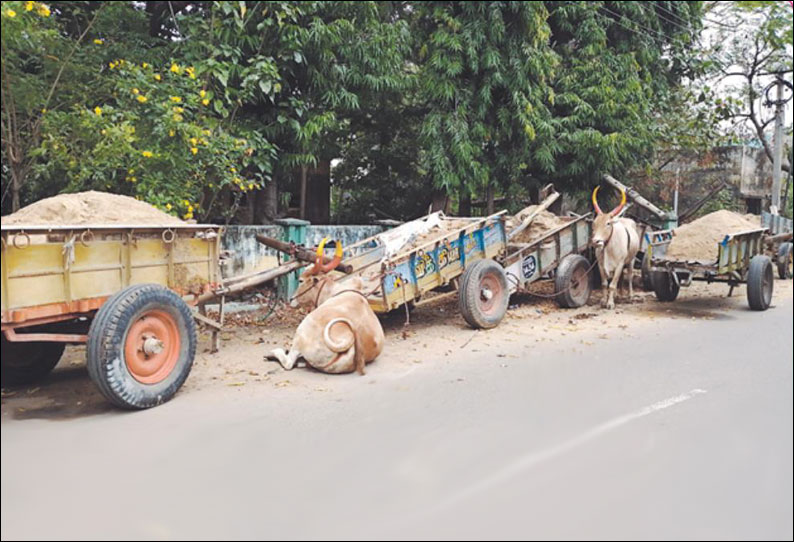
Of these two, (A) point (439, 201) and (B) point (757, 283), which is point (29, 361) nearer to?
(A) point (439, 201)

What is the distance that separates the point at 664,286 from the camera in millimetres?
11344

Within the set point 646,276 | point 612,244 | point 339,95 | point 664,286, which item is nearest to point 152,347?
point 339,95

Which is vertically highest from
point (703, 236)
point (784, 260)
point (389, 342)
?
point (703, 236)

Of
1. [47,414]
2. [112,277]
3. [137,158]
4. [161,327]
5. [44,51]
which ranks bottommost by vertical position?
[47,414]

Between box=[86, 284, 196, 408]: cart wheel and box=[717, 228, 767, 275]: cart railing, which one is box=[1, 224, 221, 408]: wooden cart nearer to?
box=[86, 284, 196, 408]: cart wheel

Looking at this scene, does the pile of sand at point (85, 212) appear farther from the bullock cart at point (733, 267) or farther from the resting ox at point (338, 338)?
the bullock cart at point (733, 267)

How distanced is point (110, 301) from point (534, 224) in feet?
24.9

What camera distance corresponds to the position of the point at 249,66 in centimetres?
948

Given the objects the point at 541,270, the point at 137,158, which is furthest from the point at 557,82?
the point at 137,158

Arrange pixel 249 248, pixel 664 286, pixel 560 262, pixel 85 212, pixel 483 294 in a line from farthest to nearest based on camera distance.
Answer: pixel 664 286, pixel 560 262, pixel 249 248, pixel 483 294, pixel 85 212

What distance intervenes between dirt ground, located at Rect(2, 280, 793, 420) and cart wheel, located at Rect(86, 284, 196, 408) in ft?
1.10

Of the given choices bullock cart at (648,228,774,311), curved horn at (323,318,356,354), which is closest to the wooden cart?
curved horn at (323,318,356,354)

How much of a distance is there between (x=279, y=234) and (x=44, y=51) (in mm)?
4298

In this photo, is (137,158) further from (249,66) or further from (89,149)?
(249,66)
